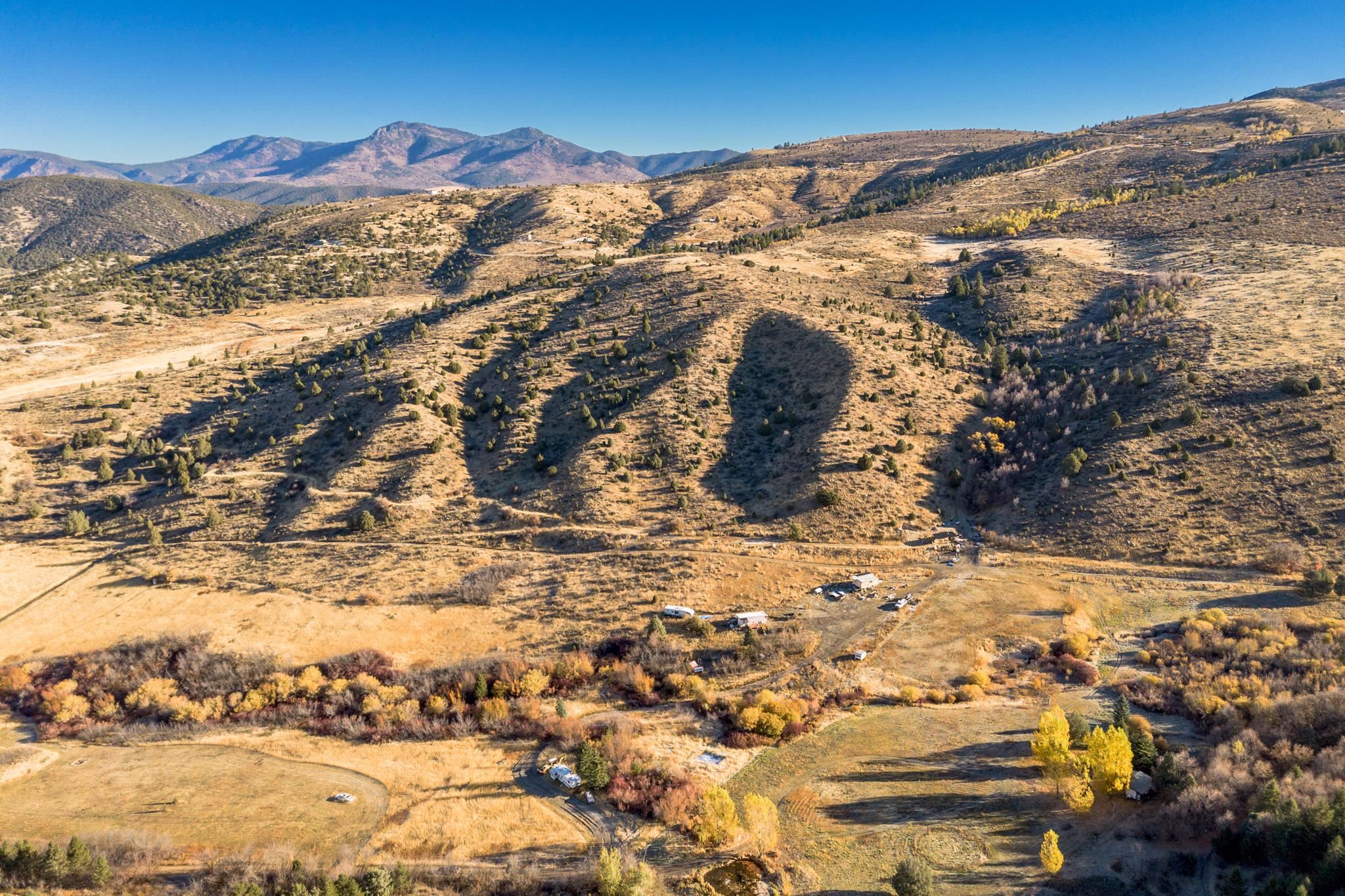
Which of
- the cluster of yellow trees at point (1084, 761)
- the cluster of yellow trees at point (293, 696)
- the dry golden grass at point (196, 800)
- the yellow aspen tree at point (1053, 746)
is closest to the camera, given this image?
the cluster of yellow trees at point (1084, 761)

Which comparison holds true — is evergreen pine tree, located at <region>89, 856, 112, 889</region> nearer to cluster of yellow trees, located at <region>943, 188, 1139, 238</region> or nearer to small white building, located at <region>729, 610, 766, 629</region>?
small white building, located at <region>729, 610, 766, 629</region>

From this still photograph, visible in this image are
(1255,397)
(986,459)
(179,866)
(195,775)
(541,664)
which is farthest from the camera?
(986,459)

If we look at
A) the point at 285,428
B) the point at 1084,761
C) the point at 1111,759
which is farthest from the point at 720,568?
the point at 285,428

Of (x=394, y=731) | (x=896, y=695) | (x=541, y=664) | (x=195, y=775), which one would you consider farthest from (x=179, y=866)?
(x=896, y=695)

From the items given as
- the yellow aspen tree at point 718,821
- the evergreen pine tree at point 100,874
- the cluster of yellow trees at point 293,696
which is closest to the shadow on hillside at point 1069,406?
the cluster of yellow trees at point 293,696

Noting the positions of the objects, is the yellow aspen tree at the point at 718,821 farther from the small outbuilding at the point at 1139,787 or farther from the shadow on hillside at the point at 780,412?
the shadow on hillside at the point at 780,412

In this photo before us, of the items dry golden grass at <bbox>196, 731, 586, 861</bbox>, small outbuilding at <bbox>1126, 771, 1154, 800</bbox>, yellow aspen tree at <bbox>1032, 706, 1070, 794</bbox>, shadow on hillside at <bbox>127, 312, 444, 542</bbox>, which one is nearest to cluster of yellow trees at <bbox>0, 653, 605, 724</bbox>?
dry golden grass at <bbox>196, 731, 586, 861</bbox>

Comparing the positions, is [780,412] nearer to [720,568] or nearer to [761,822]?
[720,568]

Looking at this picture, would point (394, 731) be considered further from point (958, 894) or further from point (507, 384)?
point (507, 384)
